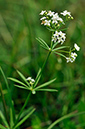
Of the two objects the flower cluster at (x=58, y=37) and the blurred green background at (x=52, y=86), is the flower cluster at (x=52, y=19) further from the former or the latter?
the blurred green background at (x=52, y=86)

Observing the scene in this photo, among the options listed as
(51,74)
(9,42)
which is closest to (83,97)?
(51,74)

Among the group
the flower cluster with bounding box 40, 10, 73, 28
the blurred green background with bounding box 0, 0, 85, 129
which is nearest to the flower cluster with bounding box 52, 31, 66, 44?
the flower cluster with bounding box 40, 10, 73, 28

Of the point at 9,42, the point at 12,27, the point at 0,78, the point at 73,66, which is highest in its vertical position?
the point at 12,27

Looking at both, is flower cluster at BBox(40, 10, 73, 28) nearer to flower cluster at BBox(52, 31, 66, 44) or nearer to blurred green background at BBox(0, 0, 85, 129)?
flower cluster at BBox(52, 31, 66, 44)

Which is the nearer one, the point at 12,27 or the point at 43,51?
the point at 43,51

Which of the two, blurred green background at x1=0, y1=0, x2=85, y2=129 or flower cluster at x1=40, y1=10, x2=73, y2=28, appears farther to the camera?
blurred green background at x1=0, y1=0, x2=85, y2=129

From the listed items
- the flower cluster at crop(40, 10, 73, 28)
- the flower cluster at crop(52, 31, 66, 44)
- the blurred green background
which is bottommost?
the blurred green background

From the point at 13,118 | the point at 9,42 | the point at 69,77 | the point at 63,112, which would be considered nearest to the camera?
→ the point at 13,118

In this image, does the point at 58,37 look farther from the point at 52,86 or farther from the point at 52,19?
the point at 52,86

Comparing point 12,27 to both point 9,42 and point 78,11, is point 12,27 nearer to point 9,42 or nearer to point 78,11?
point 9,42

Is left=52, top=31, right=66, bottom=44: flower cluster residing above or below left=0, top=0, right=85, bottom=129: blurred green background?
above

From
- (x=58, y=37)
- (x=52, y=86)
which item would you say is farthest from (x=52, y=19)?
(x=52, y=86)
